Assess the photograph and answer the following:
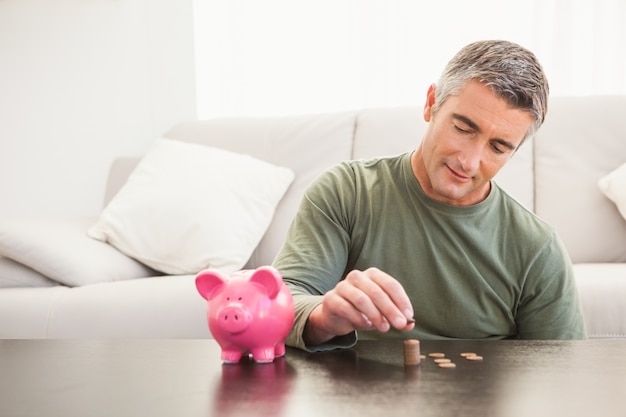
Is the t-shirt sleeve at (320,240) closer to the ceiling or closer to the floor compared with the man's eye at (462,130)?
closer to the floor

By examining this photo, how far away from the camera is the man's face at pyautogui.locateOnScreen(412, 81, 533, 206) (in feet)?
4.39

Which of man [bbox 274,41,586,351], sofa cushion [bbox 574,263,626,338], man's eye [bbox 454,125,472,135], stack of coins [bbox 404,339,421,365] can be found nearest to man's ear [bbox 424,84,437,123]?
man [bbox 274,41,586,351]

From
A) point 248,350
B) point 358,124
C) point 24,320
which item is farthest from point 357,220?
point 358,124

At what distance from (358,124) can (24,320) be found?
1.34m

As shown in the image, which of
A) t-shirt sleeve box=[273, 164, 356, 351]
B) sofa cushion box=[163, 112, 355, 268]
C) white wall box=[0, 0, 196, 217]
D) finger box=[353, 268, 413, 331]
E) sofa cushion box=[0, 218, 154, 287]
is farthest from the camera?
white wall box=[0, 0, 196, 217]

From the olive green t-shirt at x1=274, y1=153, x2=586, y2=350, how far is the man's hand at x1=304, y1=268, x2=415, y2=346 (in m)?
0.32

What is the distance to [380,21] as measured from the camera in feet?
11.4

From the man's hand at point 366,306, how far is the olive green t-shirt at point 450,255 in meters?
0.32

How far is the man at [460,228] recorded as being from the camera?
4.40ft

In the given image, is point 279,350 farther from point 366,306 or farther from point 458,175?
point 458,175

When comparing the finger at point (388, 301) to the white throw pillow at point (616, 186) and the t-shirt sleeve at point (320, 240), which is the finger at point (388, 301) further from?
the white throw pillow at point (616, 186)

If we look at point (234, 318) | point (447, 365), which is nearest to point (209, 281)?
point (234, 318)

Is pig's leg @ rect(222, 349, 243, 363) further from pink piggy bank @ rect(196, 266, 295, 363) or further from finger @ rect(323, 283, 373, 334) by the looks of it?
finger @ rect(323, 283, 373, 334)

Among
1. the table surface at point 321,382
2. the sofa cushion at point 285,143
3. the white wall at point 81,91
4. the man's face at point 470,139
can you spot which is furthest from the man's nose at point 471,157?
the white wall at point 81,91
